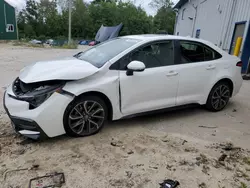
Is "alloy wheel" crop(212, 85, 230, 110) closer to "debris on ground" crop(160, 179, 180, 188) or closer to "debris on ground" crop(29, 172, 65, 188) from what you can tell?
"debris on ground" crop(160, 179, 180, 188)

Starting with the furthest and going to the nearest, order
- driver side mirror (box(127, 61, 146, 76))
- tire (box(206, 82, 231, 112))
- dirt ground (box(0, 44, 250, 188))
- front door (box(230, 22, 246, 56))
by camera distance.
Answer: front door (box(230, 22, 246, 56))
tire (box(206, 82, 231, 112))
driver side mirror (box(127, 61, 146, 76))
dirt ground (box(0, 44, 250, 188))

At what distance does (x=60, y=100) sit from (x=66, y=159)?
0.72 meters

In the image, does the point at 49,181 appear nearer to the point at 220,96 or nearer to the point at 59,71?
the point at 59,71

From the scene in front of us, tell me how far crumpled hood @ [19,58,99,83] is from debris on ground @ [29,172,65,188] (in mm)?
1163

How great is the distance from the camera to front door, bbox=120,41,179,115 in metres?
3.26

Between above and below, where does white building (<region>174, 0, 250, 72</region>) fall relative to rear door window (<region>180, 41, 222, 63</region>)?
above

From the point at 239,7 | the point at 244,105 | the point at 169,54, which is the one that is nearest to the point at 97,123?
the point at 169,54

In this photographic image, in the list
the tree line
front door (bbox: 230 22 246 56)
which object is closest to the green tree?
the tree line

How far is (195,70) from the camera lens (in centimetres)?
381

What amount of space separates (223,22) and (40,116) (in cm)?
995

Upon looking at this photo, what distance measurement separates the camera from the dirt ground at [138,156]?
91.8 inches

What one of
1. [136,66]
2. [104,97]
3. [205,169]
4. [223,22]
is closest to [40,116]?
[104,97]

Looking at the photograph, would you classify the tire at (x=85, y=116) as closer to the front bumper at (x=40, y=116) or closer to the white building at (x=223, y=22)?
the front bumper at (x=40, y=116)

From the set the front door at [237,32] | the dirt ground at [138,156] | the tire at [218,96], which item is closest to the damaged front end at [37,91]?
the dirt ground at [138,156]
